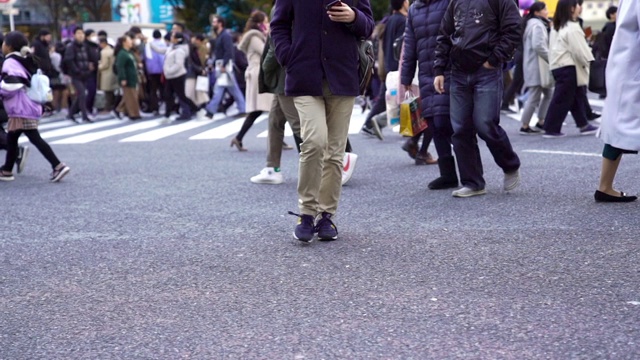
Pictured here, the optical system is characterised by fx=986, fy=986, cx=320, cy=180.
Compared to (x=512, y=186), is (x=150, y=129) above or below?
below

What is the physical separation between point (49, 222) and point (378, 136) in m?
6.04

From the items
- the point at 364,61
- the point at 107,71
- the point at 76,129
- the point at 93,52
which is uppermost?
the point at 364,61

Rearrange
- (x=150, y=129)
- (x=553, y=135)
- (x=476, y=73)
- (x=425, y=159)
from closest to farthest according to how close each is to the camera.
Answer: (x=476, y=73) < (x=425, y=159) < (x=553, y=135) < (x=150, y=129)

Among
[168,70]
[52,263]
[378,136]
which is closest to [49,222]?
[52,263]

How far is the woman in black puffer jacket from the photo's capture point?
24.5ft

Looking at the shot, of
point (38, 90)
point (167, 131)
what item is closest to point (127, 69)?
point (167, 131)

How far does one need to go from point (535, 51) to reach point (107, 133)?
7366 mm

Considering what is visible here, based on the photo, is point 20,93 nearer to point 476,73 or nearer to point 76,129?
point 476,73

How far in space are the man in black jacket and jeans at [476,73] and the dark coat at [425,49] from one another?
386 mm

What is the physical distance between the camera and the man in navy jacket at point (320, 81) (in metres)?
5.39

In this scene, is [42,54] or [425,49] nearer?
[425,49]

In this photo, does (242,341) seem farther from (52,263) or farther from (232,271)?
(52,263)

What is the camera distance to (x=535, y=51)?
12086 millimetres

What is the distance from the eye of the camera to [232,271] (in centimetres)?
488
